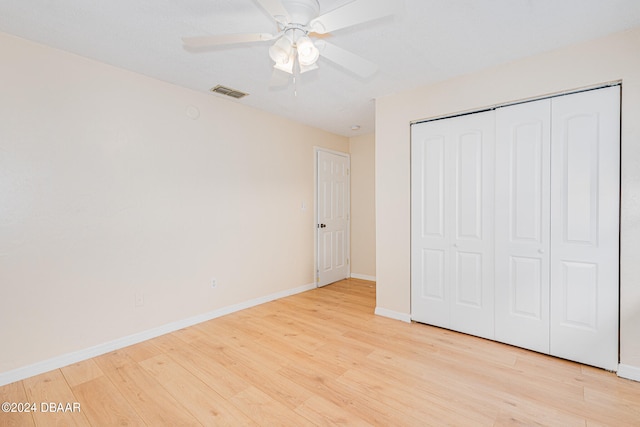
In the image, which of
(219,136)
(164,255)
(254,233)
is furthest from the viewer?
(254,233)

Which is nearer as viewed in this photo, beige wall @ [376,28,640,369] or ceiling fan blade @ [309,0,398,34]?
ceiling fan blade @ [309,0,398,34]

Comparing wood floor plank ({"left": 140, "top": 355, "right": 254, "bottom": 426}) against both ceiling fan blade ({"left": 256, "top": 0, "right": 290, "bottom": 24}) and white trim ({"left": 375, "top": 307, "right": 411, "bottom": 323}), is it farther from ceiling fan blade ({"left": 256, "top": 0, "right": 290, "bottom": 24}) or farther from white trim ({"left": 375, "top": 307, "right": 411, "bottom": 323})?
ceiling fan blade ({"left": 256, "top": 0, "right": 290, "bottom": 24})

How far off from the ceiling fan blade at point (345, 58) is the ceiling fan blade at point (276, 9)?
0.24 m

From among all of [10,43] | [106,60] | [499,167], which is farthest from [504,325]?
[10,43]

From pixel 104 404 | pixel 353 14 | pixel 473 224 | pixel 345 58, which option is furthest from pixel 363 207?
pixel 104 404

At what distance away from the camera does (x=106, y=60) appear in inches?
98.7

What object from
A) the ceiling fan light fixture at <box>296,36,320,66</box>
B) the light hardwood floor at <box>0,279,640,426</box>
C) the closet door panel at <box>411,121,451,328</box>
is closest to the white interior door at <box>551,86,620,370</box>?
the light hardwood floor at <box>0,279,640,426</box>

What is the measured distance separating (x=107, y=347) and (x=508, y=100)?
413 cm

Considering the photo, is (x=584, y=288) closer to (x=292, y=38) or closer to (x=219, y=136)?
(x=292, y=38)

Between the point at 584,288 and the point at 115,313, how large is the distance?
392 centimetres

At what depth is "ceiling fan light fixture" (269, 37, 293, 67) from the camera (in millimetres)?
1609

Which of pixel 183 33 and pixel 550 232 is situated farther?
pixel 550 232

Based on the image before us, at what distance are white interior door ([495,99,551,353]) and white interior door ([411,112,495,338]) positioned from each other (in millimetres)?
89

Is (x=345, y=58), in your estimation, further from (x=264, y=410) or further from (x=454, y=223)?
(x=264, y=410)
